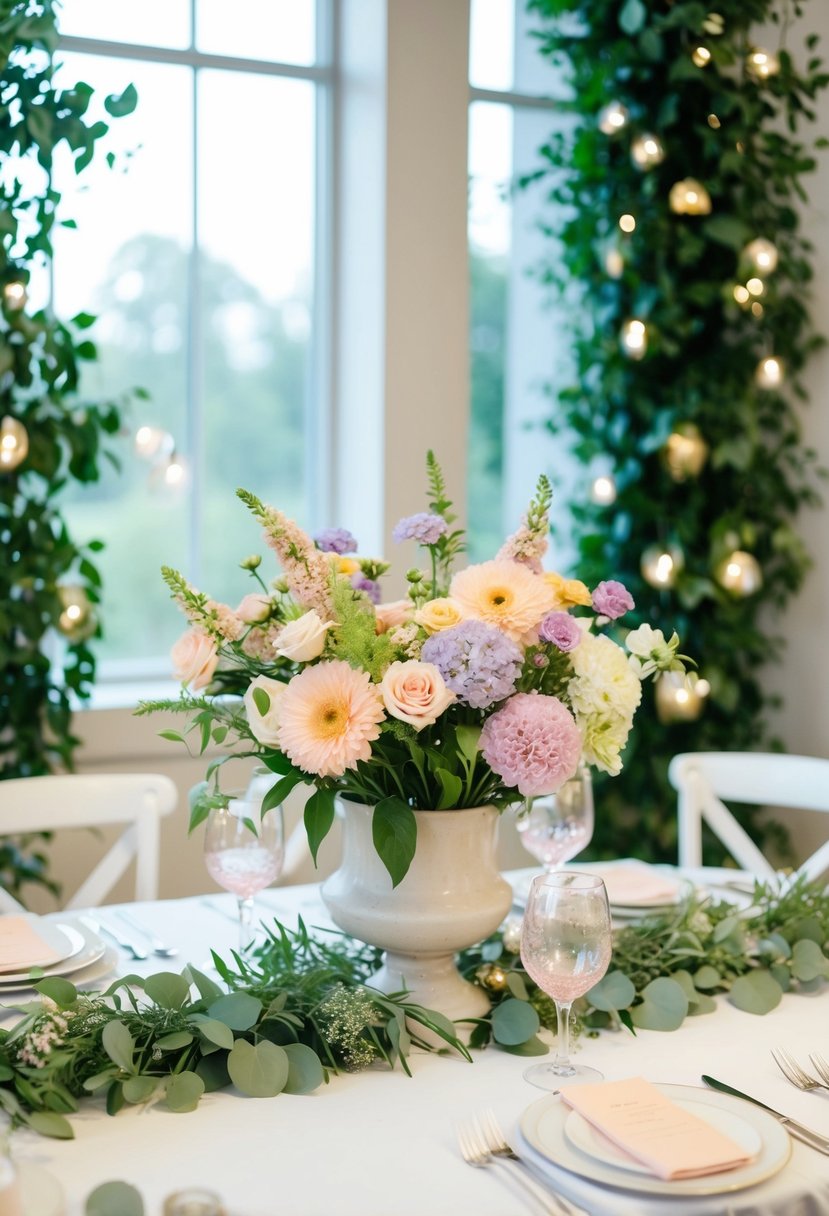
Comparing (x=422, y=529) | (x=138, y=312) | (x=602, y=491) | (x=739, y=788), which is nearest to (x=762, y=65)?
(x=602, y=491)

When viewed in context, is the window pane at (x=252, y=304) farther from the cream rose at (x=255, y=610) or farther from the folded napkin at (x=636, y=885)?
the cream rose at (x=255, y=610)

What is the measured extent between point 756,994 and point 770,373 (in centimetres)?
208

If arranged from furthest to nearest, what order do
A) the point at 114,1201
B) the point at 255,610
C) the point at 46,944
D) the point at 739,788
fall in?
the point at 739,788 → the point at 46,944 → the point at 255,610 → the point at 114,1201

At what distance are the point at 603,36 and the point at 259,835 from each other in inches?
100

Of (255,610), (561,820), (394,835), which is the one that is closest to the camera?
(394,835)

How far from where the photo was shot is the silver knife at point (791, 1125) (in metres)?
1.13

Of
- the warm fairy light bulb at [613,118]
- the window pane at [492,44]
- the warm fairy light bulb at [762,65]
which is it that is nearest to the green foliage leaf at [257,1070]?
the warm fairy light bulb at [613,118]

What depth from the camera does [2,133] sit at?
265cm

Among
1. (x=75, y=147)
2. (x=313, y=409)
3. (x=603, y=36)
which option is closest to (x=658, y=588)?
(x=313, y=409)

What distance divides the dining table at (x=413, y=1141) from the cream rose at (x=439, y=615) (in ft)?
1.46

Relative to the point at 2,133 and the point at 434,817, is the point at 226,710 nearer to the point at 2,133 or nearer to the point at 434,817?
the point at 434,817

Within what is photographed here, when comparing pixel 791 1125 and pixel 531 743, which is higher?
pixel 531 743

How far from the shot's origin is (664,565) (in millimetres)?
3268

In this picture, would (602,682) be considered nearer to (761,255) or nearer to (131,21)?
(761,255)
